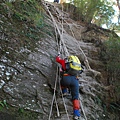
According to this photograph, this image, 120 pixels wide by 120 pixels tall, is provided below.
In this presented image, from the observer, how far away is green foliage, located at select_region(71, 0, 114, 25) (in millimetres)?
9258

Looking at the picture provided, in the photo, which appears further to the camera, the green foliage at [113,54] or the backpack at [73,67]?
the green foliage at [113,54]

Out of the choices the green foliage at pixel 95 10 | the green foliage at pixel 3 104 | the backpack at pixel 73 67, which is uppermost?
the green foliage at pixel 95 10

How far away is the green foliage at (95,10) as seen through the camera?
30.4 feet

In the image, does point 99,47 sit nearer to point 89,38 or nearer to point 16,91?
point 89,38

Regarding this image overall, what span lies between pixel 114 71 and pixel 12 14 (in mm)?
3407

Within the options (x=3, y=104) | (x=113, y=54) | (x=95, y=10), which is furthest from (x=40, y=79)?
(x=95, y=10)

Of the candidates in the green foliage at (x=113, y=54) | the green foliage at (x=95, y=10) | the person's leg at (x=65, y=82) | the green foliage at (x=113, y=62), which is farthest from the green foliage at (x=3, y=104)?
the green foliage at (x=95, y=10)

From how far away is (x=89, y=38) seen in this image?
29.1ft

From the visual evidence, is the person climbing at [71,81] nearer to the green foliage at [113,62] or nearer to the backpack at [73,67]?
the backpack at [73,67]

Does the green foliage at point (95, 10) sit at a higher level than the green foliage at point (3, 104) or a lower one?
higher

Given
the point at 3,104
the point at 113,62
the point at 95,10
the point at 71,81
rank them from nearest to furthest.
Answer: the point at 3,104 < the point at 71,81 < the point at 113,62 < the point at 95,10

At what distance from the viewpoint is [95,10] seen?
9414 mm

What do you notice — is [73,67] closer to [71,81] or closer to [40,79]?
[71,81]

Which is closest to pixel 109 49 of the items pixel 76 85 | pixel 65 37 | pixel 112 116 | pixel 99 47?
pixel 99 47
